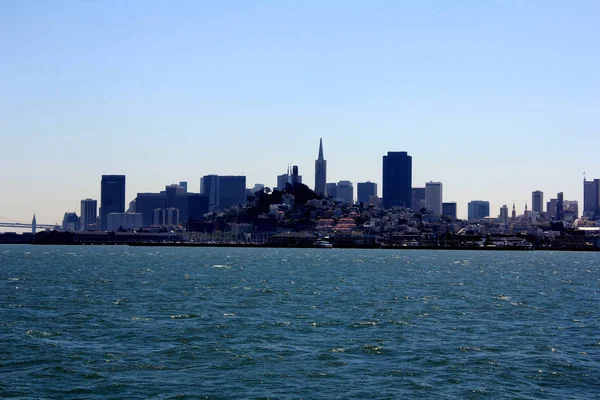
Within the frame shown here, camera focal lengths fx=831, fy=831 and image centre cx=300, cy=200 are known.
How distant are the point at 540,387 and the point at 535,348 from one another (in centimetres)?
843

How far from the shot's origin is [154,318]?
156 feet

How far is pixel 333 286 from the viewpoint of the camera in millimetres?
77875

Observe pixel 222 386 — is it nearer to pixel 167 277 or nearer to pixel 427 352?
pixel 427 352

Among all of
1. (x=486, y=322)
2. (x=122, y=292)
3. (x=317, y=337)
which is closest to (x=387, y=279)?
(x=122, y=292)

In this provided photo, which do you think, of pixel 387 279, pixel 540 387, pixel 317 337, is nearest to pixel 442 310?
pixel 317 337

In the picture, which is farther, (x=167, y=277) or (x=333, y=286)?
(x=167, y=277)

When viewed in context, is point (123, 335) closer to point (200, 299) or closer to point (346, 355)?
point (346, 355)

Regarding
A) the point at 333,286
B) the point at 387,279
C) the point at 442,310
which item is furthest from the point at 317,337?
the point at 387,279

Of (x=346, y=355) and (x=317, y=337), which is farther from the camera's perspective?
(x=317, y=337)

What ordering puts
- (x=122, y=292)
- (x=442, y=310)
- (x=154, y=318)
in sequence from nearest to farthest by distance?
(x=154, y=318), (x=442, y=310), (x=122, y=292)

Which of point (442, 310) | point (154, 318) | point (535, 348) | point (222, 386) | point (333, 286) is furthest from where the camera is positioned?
point (333, 286)

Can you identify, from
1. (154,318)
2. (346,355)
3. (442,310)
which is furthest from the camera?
(442,310)

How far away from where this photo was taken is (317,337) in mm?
40594

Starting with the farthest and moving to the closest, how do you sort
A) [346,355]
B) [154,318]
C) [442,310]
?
[442,310] → [154,318] → [346,355]
